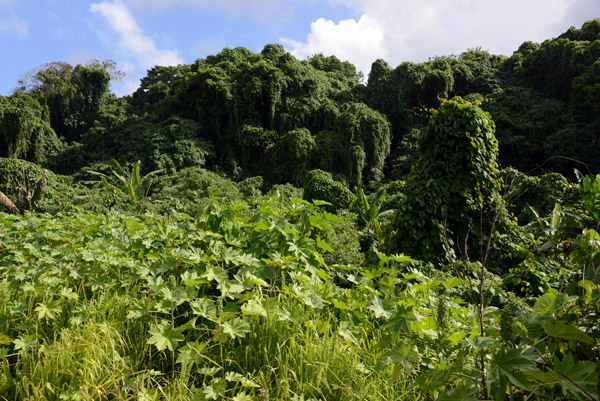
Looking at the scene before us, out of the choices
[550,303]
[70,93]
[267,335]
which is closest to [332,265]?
[267,335]

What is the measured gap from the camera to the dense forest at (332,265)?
133cm

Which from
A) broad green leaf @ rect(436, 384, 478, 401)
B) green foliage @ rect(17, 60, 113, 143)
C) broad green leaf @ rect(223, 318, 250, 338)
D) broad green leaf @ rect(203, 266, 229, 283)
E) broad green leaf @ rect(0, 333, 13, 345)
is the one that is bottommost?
broad green leaf @ rect(0, 333, 13, 345)

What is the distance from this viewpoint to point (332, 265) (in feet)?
9.62

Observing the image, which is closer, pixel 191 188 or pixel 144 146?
pixel 191 188

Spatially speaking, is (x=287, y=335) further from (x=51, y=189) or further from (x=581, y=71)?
(x=581, y=71)

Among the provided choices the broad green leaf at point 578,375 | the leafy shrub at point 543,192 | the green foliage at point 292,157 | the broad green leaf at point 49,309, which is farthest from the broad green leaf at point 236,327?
the green foliage at point 292,157

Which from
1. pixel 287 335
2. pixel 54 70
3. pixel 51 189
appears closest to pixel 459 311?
pixel 287 335

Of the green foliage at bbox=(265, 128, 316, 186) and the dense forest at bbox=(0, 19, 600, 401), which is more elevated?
the green foliage at bbox=(265, 128, 316, 186)

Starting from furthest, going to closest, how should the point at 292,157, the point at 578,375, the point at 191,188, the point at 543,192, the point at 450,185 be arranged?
the point at 292,157 < the point at 191,188 < the point at 543,192 < the point at 450,185 < the point at 578,375

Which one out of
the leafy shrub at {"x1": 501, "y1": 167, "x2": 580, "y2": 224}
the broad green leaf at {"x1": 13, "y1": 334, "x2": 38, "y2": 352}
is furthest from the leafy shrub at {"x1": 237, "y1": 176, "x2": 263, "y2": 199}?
the broad green leaf at {"x1": 13, "y1": 334, "x2": 38, "y2": 352}

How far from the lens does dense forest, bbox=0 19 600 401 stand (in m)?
1.33

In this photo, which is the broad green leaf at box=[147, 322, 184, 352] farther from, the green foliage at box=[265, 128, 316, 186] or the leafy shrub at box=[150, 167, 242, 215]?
the green foliage at box=[265, 128, 316, 186]

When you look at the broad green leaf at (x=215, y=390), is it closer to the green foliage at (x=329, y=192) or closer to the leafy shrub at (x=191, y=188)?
the leafy shrub at (x=191, y=188)

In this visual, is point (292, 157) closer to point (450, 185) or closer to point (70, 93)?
point (450, 185)
